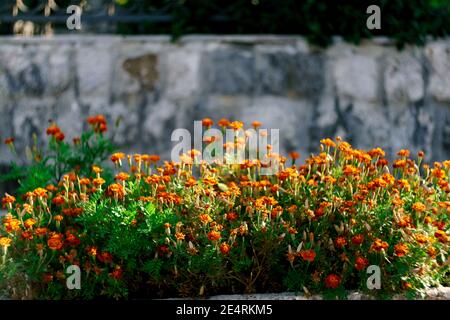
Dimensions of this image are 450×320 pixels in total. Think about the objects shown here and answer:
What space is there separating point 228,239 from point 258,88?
1939mm

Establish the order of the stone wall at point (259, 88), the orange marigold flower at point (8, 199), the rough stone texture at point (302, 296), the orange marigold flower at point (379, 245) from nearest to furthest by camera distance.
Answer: the orange marigold flower at point (379, 245) < the rough stone texture at point (302, 296) < the orange marigold flower at point (8, 199) < the stone wall at point (259, 88)

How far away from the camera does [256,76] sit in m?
4.79

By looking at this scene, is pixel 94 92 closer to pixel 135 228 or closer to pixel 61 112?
pixel 61 112

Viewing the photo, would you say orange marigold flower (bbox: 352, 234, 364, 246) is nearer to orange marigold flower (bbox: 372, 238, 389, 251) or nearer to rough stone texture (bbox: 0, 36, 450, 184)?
orange marigold flower (bbox: 372, 238, 389, 251)

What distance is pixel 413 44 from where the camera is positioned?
4.90 meters

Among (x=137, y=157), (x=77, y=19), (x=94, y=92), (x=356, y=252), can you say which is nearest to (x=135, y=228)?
(x=137, y=157)

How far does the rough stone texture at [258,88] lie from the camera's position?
4.79 metres

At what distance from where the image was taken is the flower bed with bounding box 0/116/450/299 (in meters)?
2.93

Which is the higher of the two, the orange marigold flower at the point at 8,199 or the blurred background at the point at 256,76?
the blurred background at the point at 256,76

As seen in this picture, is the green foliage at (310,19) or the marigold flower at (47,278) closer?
the marigold flower at (47,278)

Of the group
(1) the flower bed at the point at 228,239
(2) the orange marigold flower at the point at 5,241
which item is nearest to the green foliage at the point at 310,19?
(1) the flower bed at the point at 228,239

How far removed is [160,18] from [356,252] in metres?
2.66

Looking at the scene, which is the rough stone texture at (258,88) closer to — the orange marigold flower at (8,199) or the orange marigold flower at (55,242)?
the orange marigold flower at (8,199)
